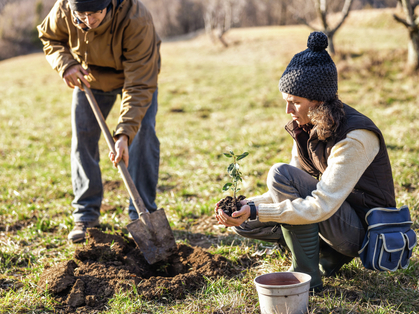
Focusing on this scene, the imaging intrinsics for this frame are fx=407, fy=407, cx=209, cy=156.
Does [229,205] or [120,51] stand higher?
[120,51]

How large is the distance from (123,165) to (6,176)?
3.26 meters

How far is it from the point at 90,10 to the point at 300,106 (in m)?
1.82

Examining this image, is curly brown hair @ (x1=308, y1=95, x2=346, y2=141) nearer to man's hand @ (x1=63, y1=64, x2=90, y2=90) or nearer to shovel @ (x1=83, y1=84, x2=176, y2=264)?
shovel @ (x1=83, y1=84, x2=176, y2=264)

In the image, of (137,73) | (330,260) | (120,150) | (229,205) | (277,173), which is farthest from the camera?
(137,73)

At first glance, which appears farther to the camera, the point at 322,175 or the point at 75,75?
the point at 75,75

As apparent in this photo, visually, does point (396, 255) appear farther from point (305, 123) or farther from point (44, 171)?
point (44, 171)

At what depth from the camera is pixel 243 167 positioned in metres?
5.59

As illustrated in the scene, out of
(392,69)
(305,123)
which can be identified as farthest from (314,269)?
(392,69)

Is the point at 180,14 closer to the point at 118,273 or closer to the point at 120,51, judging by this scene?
the point at 120,51

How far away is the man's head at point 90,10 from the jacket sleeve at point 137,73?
0.91ft

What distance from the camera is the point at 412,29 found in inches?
389

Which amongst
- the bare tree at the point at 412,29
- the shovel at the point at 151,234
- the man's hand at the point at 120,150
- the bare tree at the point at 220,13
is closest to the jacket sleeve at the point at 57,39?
the man's hand at the point at 120,150

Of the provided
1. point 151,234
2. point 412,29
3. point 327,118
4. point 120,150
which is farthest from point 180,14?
point 327,118

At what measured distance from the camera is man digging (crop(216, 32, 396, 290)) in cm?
230
